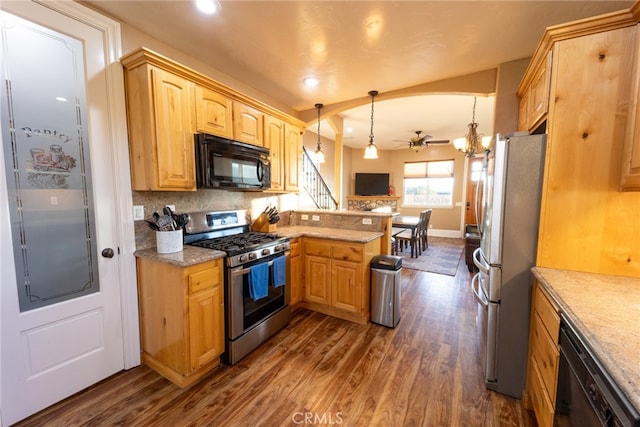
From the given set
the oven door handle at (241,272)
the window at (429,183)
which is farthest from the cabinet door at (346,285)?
the window at (429,183)

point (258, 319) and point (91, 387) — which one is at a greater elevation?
point (258, 319)

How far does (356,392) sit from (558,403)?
1132mm

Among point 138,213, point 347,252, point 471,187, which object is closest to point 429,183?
point 471,187

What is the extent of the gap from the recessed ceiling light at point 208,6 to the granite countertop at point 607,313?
2.61 meters

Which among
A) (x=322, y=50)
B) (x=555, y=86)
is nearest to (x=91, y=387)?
(x=322, y=50)

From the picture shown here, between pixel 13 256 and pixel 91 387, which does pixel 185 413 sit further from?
pixel 13 256

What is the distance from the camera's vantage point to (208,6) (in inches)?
68.6

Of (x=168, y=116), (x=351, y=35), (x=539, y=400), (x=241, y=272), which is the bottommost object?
(x=539, y=400)

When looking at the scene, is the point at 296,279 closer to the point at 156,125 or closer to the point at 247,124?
the point at 247,124

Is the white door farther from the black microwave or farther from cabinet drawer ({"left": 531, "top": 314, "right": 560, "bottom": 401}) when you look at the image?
cabinet drawer ({"left": 531, "top": 314, "right": 560, "bottom": 401})

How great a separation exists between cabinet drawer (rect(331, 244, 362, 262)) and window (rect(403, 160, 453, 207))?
6.37 meters

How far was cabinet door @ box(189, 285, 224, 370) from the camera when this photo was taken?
1835 mm

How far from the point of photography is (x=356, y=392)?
5.97 feet

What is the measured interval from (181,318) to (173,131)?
1.40 m
